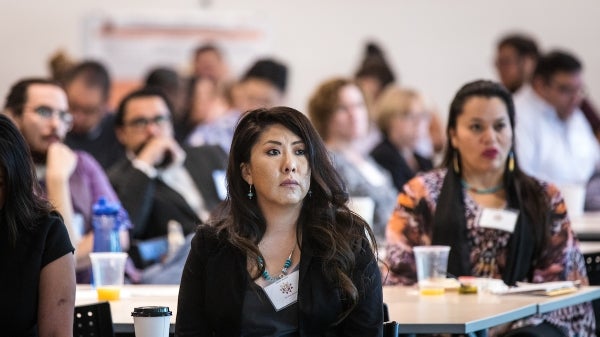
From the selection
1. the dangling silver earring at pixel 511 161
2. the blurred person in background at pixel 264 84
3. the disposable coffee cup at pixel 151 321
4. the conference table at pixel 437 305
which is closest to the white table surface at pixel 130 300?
the conference table at pixel 437 305

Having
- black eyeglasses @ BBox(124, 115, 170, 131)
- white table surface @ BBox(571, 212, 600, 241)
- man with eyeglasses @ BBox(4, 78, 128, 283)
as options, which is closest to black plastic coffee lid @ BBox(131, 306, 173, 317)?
man with eyeglasses @ BBox(4, 78, 128, 283)

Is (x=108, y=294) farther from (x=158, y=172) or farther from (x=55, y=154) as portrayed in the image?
(x=158, y=172)

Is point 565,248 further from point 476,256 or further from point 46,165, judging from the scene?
point 46,165

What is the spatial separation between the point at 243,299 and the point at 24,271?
0.55 meters

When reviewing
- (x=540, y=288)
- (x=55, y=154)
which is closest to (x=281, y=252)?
(x=540, y=288)

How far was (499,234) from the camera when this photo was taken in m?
4.54

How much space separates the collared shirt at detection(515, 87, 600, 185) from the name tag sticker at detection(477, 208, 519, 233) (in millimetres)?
3209

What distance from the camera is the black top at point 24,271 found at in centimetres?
306

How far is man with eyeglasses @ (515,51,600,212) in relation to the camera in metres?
7.77

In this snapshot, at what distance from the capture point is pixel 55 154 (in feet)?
17.1

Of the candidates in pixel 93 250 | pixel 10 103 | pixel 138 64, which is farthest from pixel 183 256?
pixel 138 64

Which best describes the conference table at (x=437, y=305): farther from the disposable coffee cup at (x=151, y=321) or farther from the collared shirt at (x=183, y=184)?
the collared shirt at (x=183, y=184)

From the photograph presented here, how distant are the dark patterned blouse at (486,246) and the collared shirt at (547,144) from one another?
10.4 feet

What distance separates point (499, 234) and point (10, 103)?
2.17 metres
